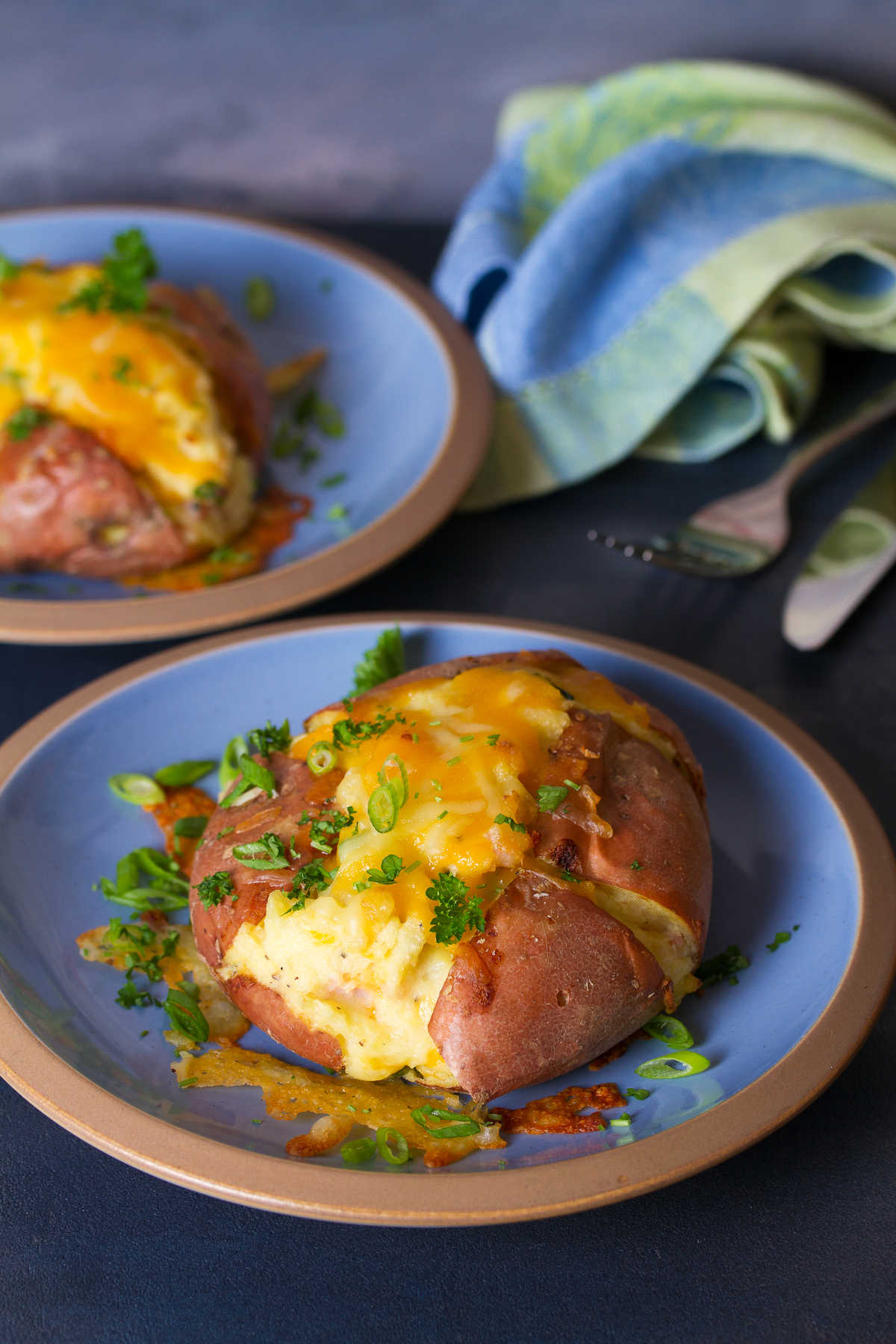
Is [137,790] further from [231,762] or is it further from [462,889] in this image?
[462,889]

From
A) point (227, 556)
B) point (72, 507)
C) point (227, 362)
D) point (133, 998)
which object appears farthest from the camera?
point (227, 362)

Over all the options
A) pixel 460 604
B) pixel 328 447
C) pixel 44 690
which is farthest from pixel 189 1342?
pixel 328 447

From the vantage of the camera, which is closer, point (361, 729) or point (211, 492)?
point (361, 729)

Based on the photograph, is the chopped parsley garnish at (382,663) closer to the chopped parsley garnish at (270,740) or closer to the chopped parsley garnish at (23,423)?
the chopped parsley garnish at (270,740)

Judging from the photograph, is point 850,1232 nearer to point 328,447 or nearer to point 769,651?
point 769,651

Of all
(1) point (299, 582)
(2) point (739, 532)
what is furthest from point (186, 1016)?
(2) point (739, 532)

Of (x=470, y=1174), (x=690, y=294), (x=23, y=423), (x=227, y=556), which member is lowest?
(x=227, y=556)

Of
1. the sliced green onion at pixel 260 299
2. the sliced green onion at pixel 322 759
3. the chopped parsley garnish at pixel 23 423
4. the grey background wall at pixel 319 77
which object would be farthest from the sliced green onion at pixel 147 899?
the grey background wall at pixel 319 77
